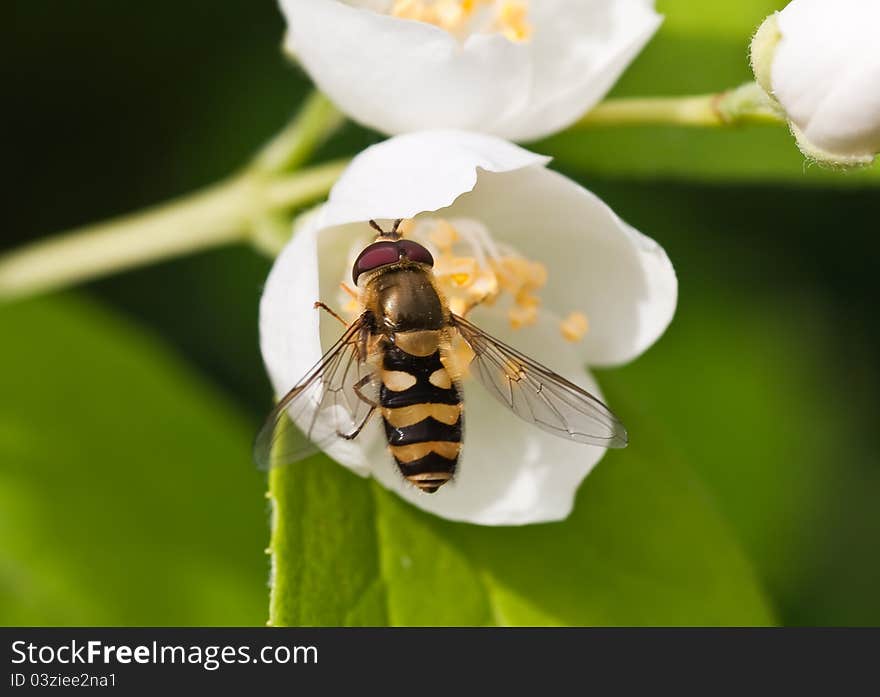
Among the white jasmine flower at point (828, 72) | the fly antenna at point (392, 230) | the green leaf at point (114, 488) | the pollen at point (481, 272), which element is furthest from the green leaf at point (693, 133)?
the green leaf at point (114, 488)

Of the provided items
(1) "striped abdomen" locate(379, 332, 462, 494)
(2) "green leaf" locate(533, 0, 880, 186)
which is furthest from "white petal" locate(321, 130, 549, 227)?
(2) "green leaf" locate(533, 0, 880, 186)

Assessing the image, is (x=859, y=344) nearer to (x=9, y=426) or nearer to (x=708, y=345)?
(x=708, y=345)

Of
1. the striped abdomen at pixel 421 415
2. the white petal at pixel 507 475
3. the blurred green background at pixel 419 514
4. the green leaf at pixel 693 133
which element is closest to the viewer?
the striped abdomen at pixel 421 415

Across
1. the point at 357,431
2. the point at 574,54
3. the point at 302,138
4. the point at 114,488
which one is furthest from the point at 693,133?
the point at 114,488

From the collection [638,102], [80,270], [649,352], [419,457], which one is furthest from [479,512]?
[649,352]

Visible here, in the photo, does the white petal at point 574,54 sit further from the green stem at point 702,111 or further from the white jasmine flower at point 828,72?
the white jasmine flower at point 828,72

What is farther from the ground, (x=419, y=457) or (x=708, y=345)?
(x=708, y=345)
